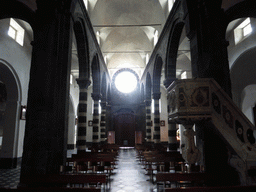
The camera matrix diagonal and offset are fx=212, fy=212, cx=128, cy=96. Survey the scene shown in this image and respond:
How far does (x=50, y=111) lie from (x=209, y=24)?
5995 millimetres

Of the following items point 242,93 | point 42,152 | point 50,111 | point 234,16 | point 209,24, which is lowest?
point 42,152

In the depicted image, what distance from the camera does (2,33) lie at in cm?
983

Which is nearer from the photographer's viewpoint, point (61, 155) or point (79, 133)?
point (61, 155)

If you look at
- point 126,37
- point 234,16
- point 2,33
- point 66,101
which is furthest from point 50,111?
point 126,37

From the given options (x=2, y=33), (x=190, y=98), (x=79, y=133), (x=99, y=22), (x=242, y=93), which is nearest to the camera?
(x=190, y=98)

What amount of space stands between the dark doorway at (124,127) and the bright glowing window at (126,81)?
291cm

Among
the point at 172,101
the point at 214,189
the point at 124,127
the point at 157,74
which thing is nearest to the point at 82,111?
the point at 157,74

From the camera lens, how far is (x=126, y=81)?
2577 centimetres

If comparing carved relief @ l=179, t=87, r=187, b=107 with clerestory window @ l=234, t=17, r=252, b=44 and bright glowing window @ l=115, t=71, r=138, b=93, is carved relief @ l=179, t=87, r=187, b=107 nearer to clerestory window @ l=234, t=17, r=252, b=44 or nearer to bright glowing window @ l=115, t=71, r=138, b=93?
clerestory window @ l=234, t=17, r=252, b=44

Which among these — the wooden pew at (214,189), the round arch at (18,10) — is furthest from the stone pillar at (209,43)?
the round arch at (18,10)

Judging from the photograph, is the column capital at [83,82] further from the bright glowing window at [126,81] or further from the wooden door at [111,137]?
A: the bright glowing window at [126,81]

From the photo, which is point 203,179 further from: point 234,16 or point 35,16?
point 35,16

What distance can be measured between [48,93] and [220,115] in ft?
16.7

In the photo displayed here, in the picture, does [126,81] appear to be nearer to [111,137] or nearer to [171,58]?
[111,137]
